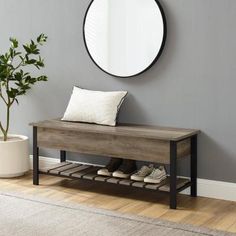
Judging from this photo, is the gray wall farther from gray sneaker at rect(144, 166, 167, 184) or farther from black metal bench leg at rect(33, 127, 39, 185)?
black metal bench leg at rect(33, 127, 39, 185)

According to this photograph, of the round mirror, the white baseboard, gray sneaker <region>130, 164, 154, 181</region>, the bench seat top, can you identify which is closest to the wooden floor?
the white baseboard

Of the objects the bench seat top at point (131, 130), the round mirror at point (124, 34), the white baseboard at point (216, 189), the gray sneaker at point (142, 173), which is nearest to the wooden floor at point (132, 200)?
the white baseboard at point (216, 189)

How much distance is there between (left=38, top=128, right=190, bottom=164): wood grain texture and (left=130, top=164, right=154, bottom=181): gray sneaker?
179mm

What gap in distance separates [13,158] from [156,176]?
4.35ft

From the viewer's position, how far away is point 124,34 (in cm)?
423

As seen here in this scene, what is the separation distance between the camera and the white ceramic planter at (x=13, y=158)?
454 centimetres

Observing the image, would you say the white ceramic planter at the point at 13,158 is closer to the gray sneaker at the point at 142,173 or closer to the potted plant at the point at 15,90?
the potted plant at the point at 15,90

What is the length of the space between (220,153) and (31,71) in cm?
187

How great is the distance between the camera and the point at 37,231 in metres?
3.28

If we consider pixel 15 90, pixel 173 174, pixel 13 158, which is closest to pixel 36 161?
pixel 13 158

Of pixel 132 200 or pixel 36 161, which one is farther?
pixel 36 161

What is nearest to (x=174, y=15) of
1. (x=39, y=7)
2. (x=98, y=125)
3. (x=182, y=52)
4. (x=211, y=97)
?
(x=182, y=52)

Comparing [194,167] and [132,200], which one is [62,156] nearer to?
[132,200]

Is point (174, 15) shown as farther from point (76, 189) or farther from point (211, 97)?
point (76, 189)
